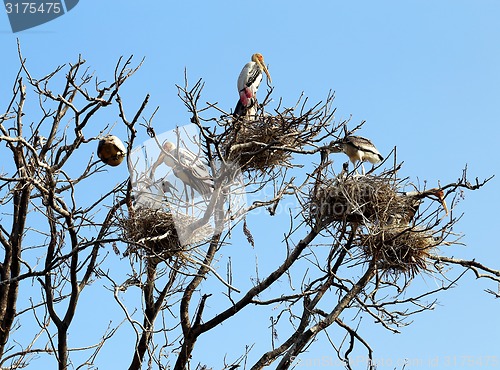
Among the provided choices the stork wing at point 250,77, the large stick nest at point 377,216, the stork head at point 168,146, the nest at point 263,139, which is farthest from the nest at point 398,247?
the stork wing at point 250,77

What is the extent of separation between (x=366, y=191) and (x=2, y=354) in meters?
3.56

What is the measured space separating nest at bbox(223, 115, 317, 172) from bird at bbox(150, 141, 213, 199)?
286 millimetres

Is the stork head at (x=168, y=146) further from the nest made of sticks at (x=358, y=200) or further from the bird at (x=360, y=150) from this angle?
the bird at (x=360, y=150)

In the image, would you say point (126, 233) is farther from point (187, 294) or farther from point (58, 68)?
point (58, 68)

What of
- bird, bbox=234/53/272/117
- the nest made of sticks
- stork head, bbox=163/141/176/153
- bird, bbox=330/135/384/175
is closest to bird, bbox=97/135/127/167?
stork head, bbox=163/141/176/153

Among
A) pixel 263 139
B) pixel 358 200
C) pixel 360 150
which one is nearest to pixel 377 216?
pixel 358 200

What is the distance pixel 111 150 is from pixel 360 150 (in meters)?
3.25

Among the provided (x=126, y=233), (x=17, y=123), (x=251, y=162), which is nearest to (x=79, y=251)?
(x=126, y=233)

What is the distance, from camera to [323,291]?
7.35m

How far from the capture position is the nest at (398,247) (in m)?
7.10

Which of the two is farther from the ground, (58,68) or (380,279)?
(58,68)

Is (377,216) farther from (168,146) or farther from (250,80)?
(250,80)

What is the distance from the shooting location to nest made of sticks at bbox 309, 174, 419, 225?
7.28 meters

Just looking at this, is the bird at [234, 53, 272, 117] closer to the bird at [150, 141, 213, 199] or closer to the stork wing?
the stork wing
